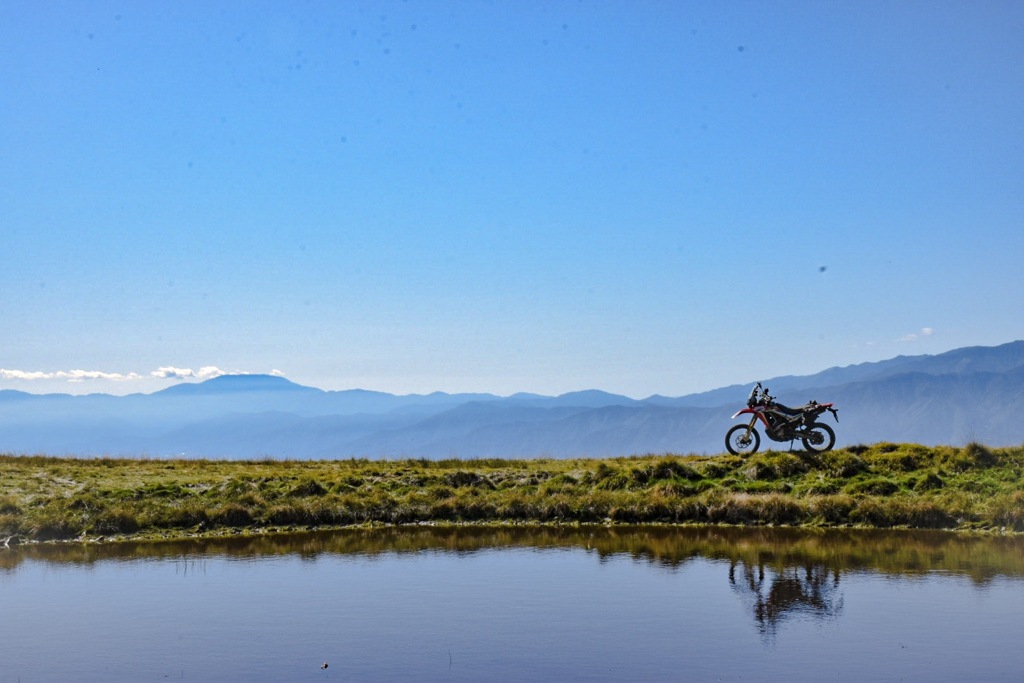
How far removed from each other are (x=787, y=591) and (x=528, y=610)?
5.86 metres

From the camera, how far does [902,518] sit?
2991cm

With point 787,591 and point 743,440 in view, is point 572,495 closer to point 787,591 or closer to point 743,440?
point 743,440

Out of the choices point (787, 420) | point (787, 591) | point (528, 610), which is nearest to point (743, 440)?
point (787, 420)

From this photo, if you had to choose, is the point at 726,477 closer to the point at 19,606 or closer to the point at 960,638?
the point at 960,638

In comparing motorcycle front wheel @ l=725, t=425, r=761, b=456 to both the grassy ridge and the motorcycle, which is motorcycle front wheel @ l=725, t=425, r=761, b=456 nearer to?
the motorcycle

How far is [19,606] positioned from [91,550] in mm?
8281

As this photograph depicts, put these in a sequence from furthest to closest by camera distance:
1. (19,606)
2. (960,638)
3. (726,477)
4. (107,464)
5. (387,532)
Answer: (107,464) < (726,477) < (387,532) < (19,606) < (960,638)

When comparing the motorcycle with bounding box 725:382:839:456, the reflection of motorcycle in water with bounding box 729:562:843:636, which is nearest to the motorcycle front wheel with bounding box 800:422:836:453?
the motorcycle with bounding box 725:382:839:456

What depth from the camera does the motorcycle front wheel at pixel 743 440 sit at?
3778cm

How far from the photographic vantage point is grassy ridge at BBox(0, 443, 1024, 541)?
3073cm

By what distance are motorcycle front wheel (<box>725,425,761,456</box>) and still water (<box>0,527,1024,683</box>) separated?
9483 mm

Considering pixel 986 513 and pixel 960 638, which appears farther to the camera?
pixel 986 513

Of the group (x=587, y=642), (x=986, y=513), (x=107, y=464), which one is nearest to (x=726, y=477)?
(x=986, y=513)

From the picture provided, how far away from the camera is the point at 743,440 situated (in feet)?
125
